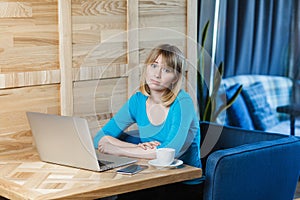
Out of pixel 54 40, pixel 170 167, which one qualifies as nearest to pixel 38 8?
pixel 54 40

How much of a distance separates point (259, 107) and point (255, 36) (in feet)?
1.91

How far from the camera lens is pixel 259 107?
5.39 meters

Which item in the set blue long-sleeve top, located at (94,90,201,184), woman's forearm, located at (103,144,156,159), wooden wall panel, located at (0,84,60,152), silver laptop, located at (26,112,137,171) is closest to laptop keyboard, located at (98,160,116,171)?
silver laptop, located at (26,112,137,171)

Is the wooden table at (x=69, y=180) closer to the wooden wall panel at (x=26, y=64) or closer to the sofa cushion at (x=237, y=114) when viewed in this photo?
the wooden wall panel at (x=26, y=64)

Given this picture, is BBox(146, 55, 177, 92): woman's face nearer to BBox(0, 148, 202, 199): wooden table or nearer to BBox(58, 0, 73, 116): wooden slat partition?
BBox(0, 148, 202, 199): wooden table

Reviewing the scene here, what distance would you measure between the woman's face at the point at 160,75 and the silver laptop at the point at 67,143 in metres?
0.34

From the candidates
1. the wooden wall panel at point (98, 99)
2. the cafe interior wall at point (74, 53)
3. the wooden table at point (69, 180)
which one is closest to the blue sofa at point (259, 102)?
the cafe interior wall at point (74, 53)

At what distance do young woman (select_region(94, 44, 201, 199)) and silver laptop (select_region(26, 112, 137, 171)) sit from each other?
0.31ft

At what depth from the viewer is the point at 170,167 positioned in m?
2.84

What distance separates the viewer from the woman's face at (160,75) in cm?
300

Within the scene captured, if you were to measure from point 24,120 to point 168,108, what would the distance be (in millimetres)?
678

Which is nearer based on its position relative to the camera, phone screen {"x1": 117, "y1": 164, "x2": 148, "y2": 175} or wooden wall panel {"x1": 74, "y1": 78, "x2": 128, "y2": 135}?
phone screen {"x1": 117, "y1": 164, "x2": 148, "y2": 175}

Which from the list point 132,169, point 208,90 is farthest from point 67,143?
point 208,90

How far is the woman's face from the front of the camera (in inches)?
118
